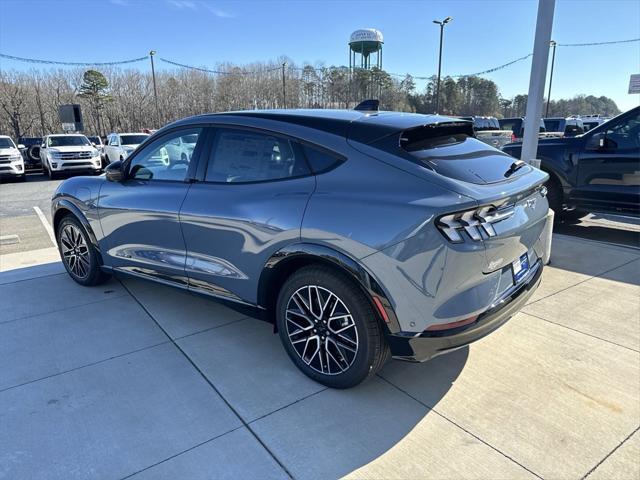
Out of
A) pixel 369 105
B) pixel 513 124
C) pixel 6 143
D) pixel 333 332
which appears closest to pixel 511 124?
pixel 513 124

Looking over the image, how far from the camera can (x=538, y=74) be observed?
5344 mm

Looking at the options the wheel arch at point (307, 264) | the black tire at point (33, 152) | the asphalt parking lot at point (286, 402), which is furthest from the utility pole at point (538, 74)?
the black tire at point (33, 152)

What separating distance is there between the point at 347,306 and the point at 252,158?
125cm

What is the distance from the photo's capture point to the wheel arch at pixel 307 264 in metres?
2.39

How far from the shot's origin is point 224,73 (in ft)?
185

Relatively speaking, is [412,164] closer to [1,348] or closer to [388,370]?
[388,370]

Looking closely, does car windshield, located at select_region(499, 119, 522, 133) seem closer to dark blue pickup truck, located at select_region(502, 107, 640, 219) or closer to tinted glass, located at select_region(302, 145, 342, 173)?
dark blue pickup truck, located at select_region(502, 107, 640, 219)

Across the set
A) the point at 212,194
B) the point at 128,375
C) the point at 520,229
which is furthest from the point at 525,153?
the point at 128,375

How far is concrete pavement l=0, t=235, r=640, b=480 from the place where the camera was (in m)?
2.19

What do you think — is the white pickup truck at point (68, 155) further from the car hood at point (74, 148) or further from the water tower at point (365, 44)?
the water tower at point (365, 44)

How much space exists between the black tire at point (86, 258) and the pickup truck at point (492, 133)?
1131 cm

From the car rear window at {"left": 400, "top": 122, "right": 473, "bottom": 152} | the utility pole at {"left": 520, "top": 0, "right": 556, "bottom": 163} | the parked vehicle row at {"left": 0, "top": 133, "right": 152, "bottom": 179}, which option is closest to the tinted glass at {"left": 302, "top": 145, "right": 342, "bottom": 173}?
the car rear window at {"left": 400, "top": 122, "right": 473, "bottom": 152}

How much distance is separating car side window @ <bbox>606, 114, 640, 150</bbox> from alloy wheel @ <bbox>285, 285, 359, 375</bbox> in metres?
5.35

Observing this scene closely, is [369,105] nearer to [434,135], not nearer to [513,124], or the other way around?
[434,135]
